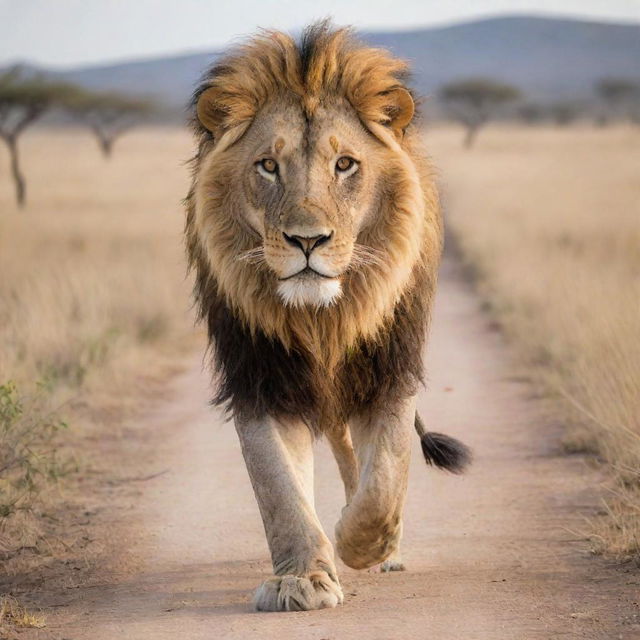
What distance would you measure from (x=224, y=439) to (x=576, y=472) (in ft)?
6.43

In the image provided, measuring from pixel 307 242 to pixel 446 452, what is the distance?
1.67 meters

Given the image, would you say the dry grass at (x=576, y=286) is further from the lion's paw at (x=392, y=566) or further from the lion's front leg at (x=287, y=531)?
the lion's front leg at (x=287, y=531)

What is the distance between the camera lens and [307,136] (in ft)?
13.3

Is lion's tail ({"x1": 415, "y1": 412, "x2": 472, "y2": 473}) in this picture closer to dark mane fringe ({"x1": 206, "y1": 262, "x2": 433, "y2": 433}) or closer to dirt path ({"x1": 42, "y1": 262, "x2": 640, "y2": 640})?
dirt path ({"x1": 42, "y1": 262, "x2": 640, "y2": 640})

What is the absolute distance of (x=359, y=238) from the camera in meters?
4.10

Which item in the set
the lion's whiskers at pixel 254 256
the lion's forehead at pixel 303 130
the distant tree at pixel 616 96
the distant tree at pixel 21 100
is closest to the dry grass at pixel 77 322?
the lion's whiskers at pixel 254 256

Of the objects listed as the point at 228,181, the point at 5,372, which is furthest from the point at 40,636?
the point at 5,372

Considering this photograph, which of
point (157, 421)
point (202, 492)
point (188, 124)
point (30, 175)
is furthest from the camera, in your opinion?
point (30, 175)

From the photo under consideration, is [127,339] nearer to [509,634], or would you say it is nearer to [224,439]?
[224,439]

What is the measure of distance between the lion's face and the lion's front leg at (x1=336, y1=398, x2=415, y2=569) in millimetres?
514

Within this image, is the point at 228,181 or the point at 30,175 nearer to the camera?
the point at 228,181

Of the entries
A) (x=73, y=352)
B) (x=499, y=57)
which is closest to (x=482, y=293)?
(x=73, y=352)

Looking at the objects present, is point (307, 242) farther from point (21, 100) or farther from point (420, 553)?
point (21, 100)

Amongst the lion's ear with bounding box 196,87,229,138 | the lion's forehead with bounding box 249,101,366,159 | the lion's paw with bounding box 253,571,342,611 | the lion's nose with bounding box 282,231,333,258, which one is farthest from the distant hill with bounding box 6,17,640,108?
the lion's paw with bounding box 253,571,342,611
